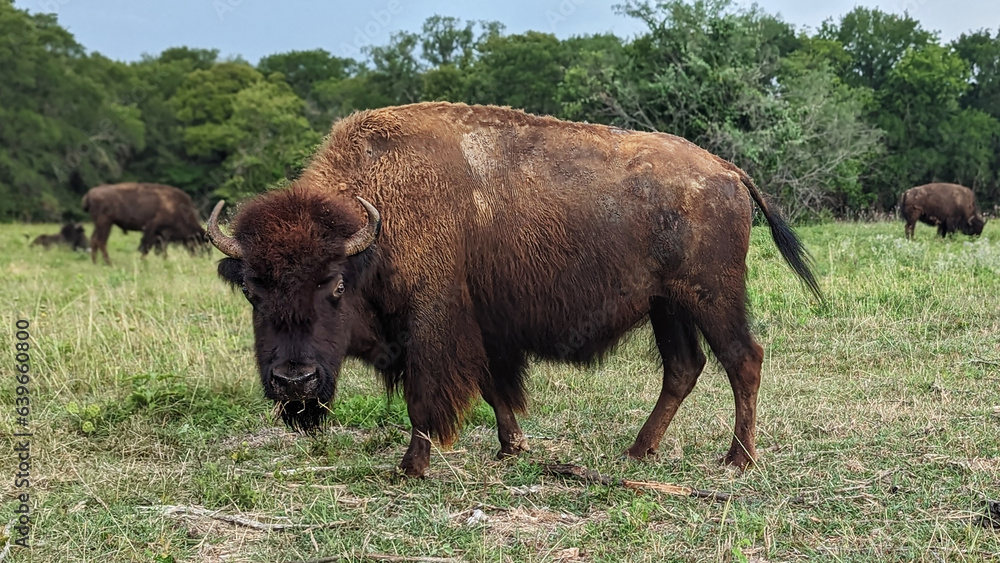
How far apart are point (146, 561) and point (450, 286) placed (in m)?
2.20

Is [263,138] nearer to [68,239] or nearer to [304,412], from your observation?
[68,239]

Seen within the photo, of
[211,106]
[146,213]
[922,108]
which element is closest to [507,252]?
[146,213]

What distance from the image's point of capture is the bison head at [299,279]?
14.1 ft

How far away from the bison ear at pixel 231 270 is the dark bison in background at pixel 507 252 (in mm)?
12

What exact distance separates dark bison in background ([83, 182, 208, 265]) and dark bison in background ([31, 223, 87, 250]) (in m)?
2.08

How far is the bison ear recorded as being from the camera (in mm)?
4551

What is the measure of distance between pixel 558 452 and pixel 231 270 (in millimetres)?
2380

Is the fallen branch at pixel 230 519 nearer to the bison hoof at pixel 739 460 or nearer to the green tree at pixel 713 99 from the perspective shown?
the bison hoof at pixel 739 460

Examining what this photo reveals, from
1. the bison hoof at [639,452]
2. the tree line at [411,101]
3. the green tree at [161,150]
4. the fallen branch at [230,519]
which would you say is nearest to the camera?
the fallen branch at [230,519]

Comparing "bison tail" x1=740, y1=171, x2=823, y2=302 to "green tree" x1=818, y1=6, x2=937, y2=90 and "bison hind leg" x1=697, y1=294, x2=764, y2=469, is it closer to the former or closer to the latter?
"bison hind leg" x1=697, y1=294, x2=764, y2=469

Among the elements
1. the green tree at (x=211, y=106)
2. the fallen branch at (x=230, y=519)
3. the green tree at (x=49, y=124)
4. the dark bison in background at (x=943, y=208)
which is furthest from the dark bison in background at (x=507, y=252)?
the green tree at (x=211, y=106)

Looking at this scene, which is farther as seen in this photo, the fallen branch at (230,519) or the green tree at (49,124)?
the green tree at (49,124)

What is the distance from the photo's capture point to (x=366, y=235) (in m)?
4.49

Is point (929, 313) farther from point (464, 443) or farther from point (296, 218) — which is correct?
point (296, 218)
